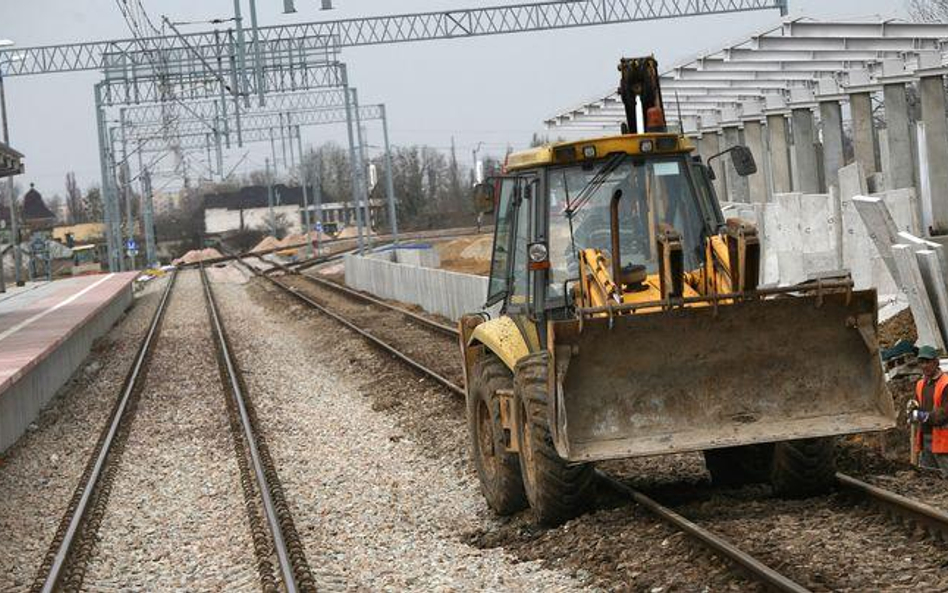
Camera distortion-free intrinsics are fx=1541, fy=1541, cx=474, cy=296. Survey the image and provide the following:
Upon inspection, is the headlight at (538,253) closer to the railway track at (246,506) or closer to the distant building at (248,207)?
the railway track at (246,506)

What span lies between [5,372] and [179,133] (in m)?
64.3

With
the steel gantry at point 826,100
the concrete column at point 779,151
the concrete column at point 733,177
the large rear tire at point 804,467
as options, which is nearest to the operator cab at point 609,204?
the large rear tire at point 804,467

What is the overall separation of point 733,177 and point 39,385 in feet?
74.5

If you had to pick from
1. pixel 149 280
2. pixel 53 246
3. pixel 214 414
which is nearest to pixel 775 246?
pixel 214 414

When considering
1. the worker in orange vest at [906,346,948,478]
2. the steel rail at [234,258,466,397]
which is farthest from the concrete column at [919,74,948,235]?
the worker in orange vest at [906,346,948,478]

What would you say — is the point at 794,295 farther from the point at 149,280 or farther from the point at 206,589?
the point at 149,280

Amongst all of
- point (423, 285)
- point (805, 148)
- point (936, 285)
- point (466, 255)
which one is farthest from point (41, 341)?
point (466, 255)

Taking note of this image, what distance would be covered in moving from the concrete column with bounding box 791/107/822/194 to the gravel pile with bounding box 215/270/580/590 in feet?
31.3

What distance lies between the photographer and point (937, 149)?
74.4ft

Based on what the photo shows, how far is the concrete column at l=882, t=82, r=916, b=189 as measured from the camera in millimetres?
23625

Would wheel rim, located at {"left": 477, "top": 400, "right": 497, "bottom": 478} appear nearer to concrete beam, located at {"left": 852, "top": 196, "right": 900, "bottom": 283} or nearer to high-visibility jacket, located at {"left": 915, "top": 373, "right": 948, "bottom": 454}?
high-visibility jacket, located at {"left": 915, "top": 373, "right": 948, "bottom": 454}

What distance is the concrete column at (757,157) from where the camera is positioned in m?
34.8

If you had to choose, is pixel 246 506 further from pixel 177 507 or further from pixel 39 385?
pixel 39 385

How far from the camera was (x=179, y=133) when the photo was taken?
8194 centimetres
